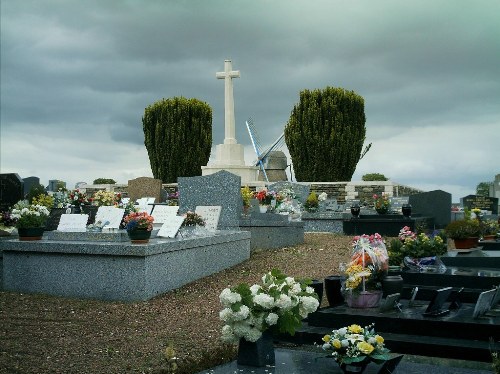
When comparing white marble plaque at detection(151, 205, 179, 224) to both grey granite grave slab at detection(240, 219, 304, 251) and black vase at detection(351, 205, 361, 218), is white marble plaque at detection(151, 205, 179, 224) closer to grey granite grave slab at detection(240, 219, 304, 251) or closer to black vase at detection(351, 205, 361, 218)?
grey granite grave slab at detection(240, 219, 304, 251)

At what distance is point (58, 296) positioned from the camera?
11.2m

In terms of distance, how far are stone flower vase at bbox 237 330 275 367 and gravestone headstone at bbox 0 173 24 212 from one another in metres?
14.2

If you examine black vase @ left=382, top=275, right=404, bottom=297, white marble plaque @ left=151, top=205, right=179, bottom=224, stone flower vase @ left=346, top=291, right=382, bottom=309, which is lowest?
stone flower vase @ left=346, top=291, right=382, bottom=309

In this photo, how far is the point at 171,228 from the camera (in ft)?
40.0

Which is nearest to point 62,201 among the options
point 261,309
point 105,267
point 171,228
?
point 171,228

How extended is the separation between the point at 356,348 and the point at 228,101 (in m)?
29.4

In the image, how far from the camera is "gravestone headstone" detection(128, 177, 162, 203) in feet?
79.9

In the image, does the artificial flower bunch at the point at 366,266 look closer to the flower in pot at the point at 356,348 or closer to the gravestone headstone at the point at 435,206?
the flower in pot at the point at 356,348

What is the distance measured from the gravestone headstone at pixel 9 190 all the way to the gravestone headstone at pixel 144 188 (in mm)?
6103

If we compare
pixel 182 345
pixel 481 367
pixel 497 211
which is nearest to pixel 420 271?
pixel 481 367

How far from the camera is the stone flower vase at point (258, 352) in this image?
6.01 meters

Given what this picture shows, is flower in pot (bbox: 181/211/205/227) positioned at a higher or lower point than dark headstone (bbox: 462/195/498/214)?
lower

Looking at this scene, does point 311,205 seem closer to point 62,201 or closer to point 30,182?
point 62,201

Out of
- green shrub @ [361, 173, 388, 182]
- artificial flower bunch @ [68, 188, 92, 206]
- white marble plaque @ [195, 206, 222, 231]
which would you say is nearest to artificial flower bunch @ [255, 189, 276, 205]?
artificial flower bunch @ [68, 188, 92, 206]
